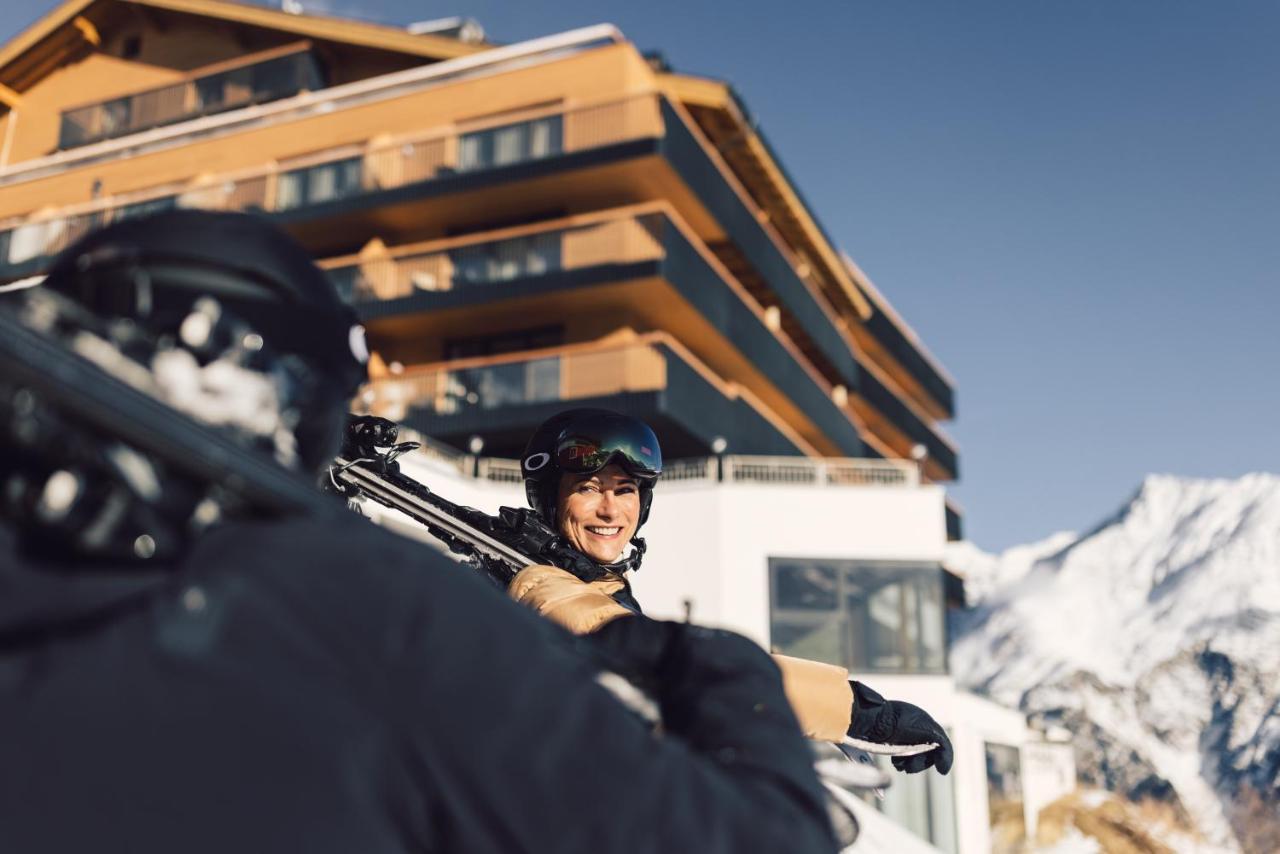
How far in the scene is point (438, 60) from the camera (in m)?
26.1

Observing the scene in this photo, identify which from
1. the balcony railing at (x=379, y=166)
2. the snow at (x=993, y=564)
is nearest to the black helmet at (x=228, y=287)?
the balcony railing at (x=379, y=166)

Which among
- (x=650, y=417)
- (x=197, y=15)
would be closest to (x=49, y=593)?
(x=650, y=417)

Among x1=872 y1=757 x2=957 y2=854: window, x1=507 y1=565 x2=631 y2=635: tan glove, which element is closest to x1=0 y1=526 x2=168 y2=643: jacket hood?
x1=507 y1=565 x2=631 y2=635: tan glove

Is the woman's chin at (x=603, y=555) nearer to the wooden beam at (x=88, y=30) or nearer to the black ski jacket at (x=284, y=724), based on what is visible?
the black ski jacket at (x=284, y=724)

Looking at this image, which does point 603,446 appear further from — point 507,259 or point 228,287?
point 507,259

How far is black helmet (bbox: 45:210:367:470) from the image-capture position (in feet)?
3.26

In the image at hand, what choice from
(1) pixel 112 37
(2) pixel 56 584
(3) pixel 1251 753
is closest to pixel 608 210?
(1) pixel 112 37

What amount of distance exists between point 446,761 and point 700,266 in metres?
22.3

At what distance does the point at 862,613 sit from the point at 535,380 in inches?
295

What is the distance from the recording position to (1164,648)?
8294cm

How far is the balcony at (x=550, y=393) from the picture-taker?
20891mm

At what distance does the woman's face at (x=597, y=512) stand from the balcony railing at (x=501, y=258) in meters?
18.0

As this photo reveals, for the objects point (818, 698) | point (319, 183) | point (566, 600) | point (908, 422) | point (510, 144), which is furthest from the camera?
point (908, 422)

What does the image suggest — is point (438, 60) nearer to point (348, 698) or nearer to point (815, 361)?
A: point (815, 361)
